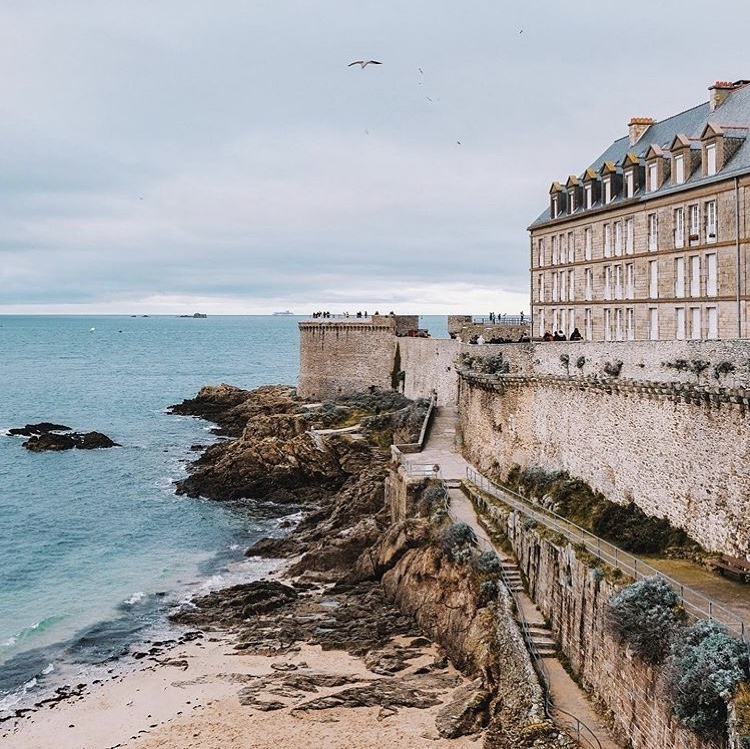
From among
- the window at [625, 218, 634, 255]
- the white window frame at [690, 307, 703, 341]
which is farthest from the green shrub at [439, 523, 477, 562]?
the window at [625, 218, 634, 255]

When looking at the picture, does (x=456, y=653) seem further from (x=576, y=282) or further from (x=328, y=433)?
(x=328, y=433)

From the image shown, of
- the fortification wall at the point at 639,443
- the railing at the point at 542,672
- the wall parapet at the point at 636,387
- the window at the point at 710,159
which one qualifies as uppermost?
the window at the point at 710,159

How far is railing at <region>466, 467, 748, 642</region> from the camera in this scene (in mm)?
14883

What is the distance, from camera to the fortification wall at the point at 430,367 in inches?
1623

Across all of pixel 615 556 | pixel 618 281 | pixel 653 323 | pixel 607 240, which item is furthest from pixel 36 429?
pixel 615 556

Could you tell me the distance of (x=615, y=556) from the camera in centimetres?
1903

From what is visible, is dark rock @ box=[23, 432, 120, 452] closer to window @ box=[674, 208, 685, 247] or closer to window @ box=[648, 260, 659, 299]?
window @ box=[648, 260, 659, 299]

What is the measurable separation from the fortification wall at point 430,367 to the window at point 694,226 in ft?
40.4

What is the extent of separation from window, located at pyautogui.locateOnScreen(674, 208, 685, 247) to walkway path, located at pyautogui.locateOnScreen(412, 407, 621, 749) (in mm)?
10592

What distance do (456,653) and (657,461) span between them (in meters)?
6.69

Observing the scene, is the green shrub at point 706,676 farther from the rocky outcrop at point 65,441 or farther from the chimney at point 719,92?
the rocky outcrop at point 65,441

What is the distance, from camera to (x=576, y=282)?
36500 mm

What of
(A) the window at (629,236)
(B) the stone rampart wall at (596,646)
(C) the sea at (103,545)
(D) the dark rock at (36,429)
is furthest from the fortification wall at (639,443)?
(D) the dark rock at (36,429)

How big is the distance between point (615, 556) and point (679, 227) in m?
14.2
